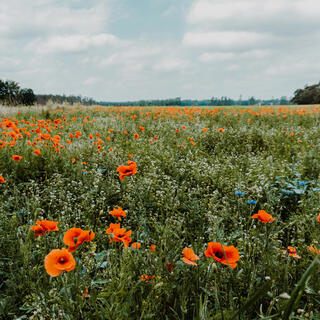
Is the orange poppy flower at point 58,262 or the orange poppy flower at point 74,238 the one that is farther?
the orange poppy flower at point 74,238

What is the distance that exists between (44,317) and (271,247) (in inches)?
52.6

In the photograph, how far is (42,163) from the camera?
142 inches

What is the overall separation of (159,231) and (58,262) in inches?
36.4

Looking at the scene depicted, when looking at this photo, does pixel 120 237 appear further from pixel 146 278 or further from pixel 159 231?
pixel 159 231

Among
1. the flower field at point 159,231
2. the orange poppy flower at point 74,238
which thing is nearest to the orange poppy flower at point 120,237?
the flower field at point 159,231

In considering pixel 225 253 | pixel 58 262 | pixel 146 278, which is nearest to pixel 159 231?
pixel 146 278

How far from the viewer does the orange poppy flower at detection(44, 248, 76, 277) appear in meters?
0.97

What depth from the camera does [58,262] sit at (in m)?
1.04

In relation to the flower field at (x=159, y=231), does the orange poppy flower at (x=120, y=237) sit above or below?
above

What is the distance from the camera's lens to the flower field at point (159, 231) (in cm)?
121

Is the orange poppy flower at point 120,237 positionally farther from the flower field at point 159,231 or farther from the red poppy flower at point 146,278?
the red poppy flower at point 146,278

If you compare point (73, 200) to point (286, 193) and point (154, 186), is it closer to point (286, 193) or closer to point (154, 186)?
point (154, 186)

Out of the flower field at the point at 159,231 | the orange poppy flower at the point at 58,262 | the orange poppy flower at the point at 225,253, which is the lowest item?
the flower field at the point at 159,231

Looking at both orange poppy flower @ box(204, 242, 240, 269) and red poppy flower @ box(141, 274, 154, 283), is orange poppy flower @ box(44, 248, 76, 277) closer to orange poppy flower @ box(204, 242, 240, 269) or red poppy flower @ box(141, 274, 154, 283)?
red poppy flower @ box(141, 274, 154, 283)
